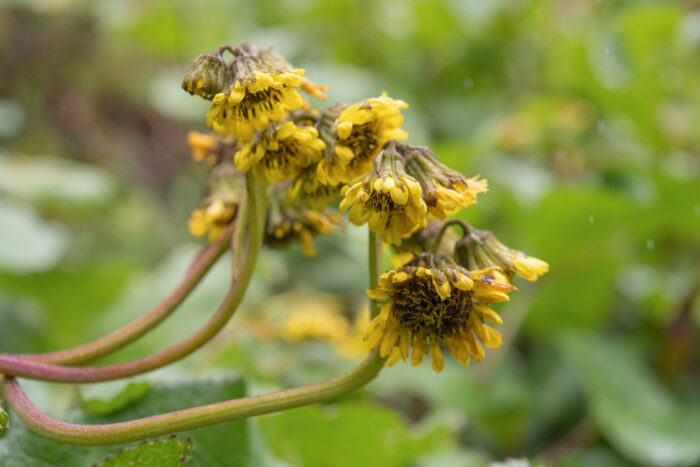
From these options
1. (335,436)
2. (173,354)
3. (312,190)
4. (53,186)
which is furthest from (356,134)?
(53,186)

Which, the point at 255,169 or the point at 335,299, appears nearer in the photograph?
the point at 255,169

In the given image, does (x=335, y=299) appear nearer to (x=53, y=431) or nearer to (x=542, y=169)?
(x=542, y=169)

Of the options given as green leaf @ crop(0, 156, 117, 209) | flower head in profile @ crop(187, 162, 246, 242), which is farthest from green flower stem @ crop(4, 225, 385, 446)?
green leaf @ crop(0, 156, 117, 209)

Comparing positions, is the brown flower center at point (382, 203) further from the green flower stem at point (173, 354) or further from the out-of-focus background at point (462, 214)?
the out-of-focus background at point (462, 214)

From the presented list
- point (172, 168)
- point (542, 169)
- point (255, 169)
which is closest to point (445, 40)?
point (542, 169)

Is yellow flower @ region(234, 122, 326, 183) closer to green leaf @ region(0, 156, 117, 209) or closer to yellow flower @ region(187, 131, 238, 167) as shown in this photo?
yellow flower @ region(187, 131, 238, 167)

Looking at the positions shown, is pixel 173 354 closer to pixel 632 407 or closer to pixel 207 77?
pixel 207 77

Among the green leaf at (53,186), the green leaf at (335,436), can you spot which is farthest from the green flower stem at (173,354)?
the green leaf at (53,186)
